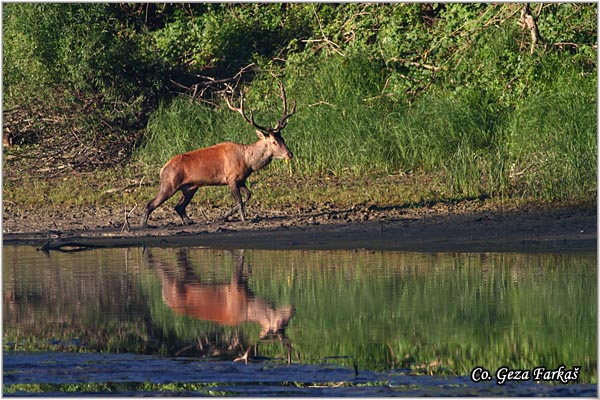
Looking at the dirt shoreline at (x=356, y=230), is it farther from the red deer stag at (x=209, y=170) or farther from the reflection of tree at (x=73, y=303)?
the reflection of tree at (x=73, y=303)

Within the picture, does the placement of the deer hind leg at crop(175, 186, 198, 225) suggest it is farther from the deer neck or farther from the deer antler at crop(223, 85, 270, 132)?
the deer antler at crop(223, 85, 270, 132)

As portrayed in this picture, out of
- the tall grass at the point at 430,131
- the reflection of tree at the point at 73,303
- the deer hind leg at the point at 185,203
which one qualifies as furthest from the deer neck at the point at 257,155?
the reflection of tree at the point at 73,303

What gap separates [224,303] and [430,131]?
23.0ft

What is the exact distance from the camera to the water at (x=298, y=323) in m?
6.39

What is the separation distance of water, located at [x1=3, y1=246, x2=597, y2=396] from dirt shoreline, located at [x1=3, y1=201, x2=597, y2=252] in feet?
1.98

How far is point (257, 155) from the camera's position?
529 inches

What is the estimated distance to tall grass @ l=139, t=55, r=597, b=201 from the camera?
13.5m

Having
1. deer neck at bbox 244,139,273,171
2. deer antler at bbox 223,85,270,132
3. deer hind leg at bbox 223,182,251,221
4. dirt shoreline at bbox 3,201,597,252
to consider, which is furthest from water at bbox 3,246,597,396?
deer antler at bbox 223,85,270,132

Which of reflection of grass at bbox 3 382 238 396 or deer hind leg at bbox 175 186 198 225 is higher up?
deer hind leg at bbox 175 186 198 225

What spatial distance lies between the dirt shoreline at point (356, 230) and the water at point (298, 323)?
60 cm

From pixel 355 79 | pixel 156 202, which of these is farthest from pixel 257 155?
pixel 355 79

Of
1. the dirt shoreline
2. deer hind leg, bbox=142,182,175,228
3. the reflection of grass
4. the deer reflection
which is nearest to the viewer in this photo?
the reflection of grass

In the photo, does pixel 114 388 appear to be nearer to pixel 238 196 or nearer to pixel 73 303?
pixel 73 303

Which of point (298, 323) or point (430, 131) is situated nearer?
point (298, 323)
